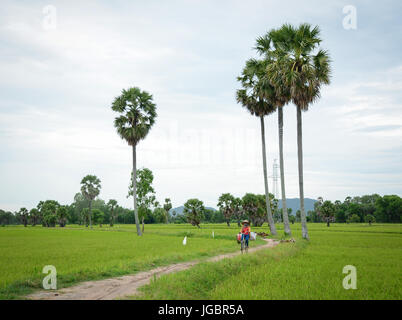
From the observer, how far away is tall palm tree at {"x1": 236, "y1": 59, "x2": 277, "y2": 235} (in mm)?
39138

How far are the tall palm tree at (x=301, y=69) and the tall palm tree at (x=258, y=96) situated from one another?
17.8ft

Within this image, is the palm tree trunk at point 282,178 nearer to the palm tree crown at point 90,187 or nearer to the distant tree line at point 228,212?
the distant tree line at point 228,212

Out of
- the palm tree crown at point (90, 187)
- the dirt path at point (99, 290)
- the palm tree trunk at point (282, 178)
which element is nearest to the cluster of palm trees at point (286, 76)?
the palm tree trunk at point (282, 178)

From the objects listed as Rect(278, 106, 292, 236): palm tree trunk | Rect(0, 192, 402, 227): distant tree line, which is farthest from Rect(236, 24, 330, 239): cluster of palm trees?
Rect(0, 192, 402, 227): distant tree line

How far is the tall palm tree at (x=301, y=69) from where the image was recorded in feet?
102

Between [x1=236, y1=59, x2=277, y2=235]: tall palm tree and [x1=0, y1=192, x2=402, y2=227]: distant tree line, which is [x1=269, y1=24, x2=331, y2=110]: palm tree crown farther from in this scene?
[x1=0, y1=192, x2=402, y2=227]: distant tree line

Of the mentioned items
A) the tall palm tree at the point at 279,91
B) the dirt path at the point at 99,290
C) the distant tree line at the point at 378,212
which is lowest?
the distant tree line at the point at 378,212

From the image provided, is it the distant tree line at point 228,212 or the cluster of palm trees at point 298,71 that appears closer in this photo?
the cluster of palm trees at point 298,71

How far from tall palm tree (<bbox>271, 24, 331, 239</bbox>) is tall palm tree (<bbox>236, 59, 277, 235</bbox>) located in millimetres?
5438

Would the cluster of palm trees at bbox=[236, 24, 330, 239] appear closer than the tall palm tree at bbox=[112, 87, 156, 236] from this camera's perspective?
Yes

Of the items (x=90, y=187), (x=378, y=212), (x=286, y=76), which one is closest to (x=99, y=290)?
(x=286, y=76)

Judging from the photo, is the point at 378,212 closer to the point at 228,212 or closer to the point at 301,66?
the point at 228,212
